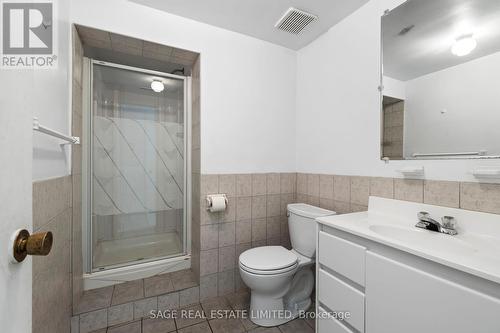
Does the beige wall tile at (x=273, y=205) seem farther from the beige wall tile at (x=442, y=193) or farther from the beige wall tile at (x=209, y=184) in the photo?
the beige wall tile at (x=442, y=193)

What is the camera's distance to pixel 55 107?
1.08 metres

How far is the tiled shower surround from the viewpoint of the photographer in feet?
4.64

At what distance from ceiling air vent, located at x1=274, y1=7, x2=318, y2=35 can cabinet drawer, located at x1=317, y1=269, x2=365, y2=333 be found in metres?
1.80

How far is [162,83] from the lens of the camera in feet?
6.98

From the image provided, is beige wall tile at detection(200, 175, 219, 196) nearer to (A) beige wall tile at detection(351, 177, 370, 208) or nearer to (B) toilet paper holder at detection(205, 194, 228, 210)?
(B) toilet paper holder at detection(205, 194, 228, 210)

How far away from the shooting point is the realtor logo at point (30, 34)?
757 mm

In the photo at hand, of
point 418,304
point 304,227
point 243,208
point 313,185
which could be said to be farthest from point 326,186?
point 418,304

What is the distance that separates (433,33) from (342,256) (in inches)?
52.6

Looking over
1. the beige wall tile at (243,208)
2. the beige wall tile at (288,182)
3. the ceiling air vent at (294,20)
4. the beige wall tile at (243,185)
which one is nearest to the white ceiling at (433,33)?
the ceiling air vent at (294,20)

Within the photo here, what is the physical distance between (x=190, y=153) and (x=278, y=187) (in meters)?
0.93

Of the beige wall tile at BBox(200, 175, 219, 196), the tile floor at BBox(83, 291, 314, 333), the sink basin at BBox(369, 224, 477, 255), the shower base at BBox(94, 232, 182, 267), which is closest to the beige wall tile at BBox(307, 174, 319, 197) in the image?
the sink basin at BBox(369, 224, 477, 255)

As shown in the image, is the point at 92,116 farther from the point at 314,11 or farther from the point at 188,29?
the point at 314,11

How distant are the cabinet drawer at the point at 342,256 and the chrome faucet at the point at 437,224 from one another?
1.31ft

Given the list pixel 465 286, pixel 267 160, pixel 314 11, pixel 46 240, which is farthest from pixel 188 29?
pixel 465 286
